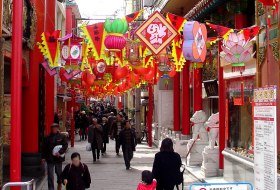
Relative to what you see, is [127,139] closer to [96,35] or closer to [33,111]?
[33,111]

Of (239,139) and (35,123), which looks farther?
(35,123)

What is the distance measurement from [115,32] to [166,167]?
3621 mm

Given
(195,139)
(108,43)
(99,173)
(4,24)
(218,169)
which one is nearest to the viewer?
(4,24)

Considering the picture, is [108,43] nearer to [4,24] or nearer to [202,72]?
[4,24]

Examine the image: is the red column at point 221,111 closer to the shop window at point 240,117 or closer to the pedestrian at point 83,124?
the shop window at point 240,117

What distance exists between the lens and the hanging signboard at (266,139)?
5.49 metres

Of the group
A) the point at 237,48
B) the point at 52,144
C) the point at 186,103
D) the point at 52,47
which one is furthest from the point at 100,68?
the point at 237,48

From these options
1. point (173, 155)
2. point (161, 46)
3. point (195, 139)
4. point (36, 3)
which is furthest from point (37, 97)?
point (173, 155)

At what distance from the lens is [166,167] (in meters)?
9.12

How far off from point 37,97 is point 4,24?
20.1 feet

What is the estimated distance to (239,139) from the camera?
13383mm

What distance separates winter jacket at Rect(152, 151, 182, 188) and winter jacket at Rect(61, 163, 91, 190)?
132 cm

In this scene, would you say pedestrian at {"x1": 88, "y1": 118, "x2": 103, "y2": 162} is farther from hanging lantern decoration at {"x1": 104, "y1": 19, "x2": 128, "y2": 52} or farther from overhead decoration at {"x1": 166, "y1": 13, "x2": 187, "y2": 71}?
hanging lantern decoration at {"x1": 104, "y1": 19, "x2": 128, "y2": 52}

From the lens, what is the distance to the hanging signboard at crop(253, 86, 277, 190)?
18.0 feet
